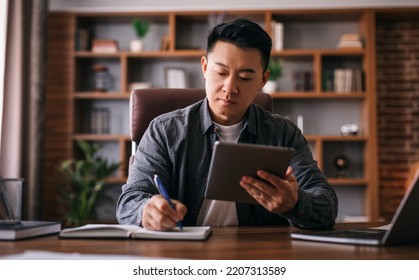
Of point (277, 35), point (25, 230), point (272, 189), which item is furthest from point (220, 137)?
point (277, 35)

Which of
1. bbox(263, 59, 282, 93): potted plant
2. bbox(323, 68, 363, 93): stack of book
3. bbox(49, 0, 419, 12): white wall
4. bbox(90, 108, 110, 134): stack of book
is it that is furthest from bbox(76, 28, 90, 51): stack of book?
bbox(323, 68, 363, 93): stack of book

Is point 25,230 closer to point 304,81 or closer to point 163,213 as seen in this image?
point 163,213

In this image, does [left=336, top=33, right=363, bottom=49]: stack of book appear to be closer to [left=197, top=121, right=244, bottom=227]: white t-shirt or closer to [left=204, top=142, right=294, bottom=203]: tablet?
[left=197, top=121, right=244, bottom=227]: white t-shirt

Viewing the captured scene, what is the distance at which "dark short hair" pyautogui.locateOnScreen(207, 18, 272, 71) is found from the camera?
154cm

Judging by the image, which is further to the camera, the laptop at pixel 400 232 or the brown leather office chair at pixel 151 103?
the brown leather office chair at pixel 151 103

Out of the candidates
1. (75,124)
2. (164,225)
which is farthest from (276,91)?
(164,225)

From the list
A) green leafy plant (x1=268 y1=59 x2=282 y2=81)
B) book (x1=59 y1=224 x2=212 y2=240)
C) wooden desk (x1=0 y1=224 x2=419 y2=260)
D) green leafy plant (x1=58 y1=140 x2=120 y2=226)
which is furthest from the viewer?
green leafy plant (x1=268 y1=59 x2=282 y2=81)

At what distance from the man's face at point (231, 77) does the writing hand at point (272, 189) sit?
0.40m

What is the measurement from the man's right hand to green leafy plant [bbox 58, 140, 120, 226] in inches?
118

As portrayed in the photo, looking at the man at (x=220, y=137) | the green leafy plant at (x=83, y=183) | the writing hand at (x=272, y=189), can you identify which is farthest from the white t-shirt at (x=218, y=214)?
the green leafy plant at (x=83, y=183)

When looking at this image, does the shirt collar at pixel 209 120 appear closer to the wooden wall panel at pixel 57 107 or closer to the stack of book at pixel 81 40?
the wooden wall panel at pixel 57 107

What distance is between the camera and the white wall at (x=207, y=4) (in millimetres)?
4305

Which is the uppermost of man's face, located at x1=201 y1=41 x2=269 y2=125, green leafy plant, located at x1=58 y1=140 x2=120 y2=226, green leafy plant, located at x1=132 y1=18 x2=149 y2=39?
green leafy plant, located at x1=132 y1=18 x2=149 y2=39

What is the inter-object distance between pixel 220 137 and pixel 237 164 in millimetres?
538
